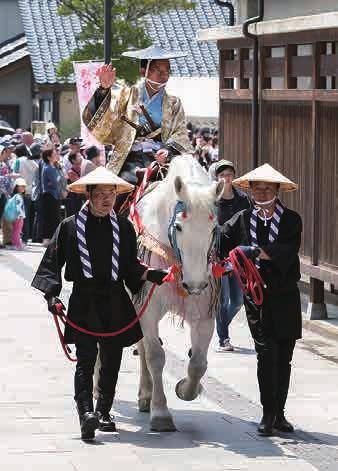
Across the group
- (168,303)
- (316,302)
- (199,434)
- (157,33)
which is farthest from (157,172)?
(157,33)

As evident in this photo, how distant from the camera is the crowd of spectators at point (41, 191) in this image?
71.2ft

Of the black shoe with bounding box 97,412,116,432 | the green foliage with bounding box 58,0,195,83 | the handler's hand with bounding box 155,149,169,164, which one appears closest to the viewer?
the black shoe with bounding box 97,412,116,432

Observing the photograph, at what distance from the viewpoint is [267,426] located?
8.80 m

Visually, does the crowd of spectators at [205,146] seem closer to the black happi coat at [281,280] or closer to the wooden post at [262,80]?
the wooden post at [262,80]

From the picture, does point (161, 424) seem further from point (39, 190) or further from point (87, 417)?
point (39, 190)

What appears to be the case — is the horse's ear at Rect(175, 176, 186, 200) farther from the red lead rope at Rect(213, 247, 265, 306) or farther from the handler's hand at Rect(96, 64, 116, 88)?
the handler's hand at Rect(96, 64, 116, 88)

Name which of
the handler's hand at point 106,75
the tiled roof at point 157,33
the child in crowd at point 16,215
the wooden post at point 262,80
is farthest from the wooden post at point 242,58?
the tiled roof at point 157,33

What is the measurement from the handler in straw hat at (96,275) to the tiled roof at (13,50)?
111 feet

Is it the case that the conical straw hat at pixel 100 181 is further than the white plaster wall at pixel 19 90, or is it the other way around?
the white plaster wall at pixel 19 90

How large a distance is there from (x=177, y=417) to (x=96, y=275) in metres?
1.39

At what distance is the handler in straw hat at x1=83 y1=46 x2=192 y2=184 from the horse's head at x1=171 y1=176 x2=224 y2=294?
1908 millimetres

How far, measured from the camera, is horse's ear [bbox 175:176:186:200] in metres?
8.46

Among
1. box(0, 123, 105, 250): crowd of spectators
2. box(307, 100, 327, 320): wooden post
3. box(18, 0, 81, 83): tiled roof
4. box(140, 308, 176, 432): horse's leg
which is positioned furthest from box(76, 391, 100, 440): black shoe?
box(18, 0, 81, 83): tiled roof

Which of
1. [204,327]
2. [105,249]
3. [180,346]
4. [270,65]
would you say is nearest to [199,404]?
[204,327]
